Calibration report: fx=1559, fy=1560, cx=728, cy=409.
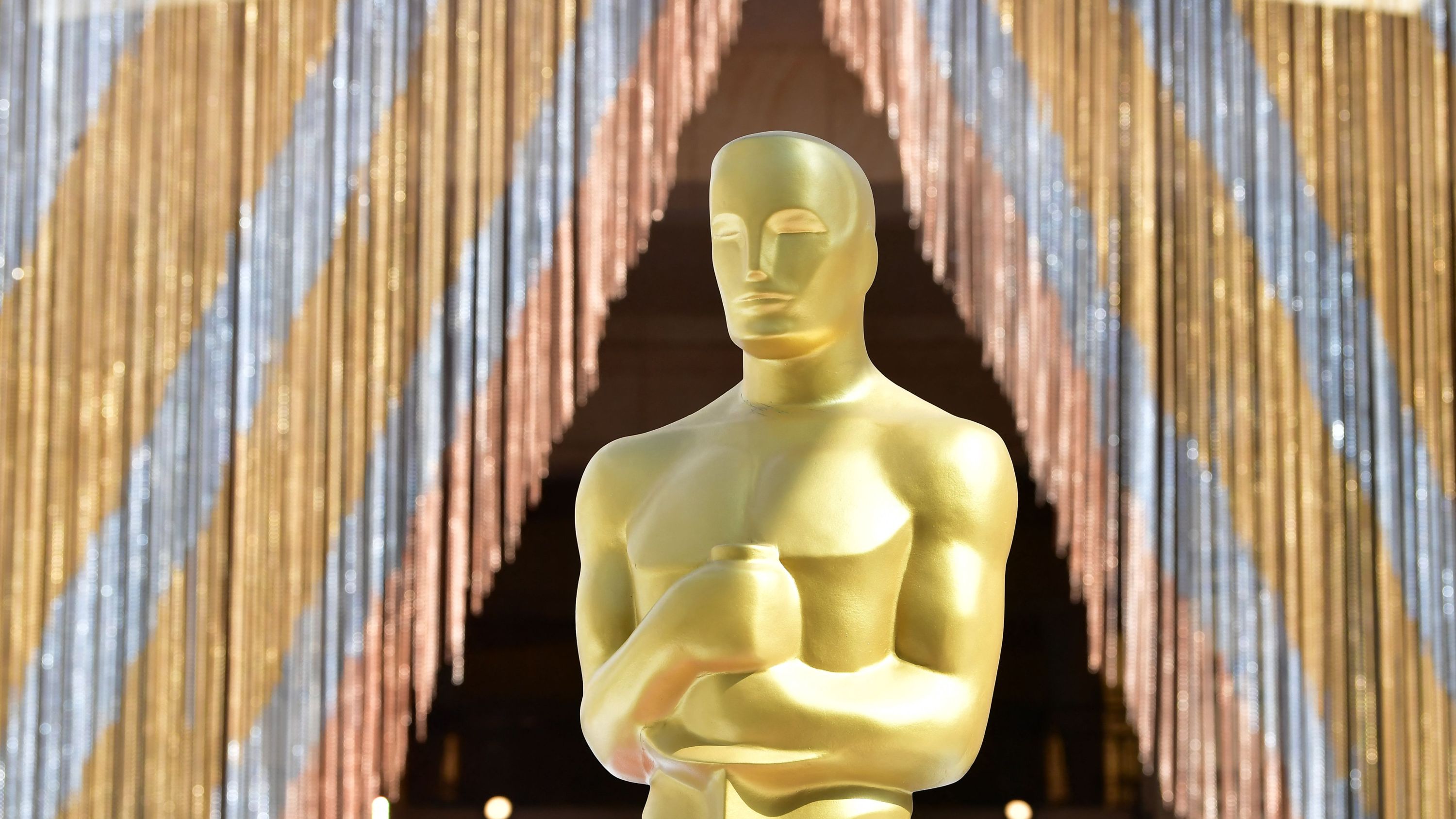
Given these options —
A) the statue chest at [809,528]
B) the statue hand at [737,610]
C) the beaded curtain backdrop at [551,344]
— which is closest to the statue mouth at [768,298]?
the statue chest at [809,528]

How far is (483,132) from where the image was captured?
3668 mm

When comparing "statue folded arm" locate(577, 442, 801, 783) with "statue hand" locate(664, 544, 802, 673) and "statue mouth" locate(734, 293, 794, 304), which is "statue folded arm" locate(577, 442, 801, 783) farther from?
"statue mouth" locate(734, 293, 794, 304)

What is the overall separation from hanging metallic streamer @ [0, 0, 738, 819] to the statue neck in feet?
6.52

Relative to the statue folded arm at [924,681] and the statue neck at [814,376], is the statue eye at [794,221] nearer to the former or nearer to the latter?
the statue neck at [814,376]

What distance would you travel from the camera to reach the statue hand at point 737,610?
1.40 meters

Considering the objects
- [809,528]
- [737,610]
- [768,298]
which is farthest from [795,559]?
[768,298]

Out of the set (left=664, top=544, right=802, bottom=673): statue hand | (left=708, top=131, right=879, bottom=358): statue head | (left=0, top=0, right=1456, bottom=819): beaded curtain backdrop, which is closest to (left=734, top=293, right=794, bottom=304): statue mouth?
(left=708, top=131, right=879, bottom=358): statue head

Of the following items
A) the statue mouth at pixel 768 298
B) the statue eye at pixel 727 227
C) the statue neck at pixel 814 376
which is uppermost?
the statue eye at pixel 727 227

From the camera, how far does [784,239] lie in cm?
161

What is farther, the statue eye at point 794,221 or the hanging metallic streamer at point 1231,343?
the hanging metallic streamer at point 1231,343

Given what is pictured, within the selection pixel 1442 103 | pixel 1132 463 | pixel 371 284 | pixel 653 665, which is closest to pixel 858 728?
pixel 653 665

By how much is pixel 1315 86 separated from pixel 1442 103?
0.29 meters

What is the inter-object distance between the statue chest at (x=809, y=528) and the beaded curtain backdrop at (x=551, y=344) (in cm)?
202

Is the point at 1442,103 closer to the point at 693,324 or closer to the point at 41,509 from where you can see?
the point at 693,324
